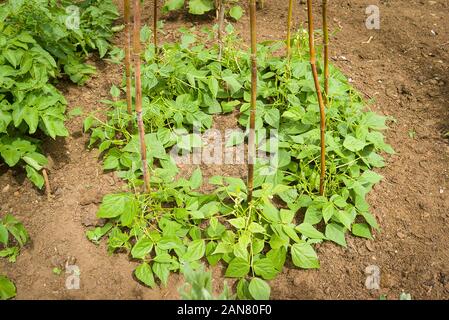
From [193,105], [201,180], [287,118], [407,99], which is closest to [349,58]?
[407,99]

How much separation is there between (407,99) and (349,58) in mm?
535

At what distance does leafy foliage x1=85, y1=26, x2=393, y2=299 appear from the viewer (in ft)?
8.19

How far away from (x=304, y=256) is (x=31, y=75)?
5.84ft

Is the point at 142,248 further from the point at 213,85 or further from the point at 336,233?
the point at 213,85

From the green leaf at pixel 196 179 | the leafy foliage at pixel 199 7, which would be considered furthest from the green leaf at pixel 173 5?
the green leaf at pixel 196 179

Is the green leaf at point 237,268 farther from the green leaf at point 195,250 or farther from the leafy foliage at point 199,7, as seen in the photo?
the leafy foliage at point 199,7

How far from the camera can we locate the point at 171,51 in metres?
3.33

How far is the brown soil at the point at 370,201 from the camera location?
247 centimetres

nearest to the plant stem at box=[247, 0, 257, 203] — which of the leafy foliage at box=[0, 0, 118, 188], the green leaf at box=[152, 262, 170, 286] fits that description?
the green leaf at box=[152, 262, 170, 286]

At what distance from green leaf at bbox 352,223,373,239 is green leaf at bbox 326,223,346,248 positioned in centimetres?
7

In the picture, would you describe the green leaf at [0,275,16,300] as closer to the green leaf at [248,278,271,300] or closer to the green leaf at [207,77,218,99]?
the green leaf at [248,278,271,300]

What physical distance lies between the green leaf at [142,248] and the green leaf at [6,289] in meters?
0.58

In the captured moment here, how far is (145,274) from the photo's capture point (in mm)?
2406

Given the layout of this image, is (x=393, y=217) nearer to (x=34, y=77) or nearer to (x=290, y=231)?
(x=290, y=231)
